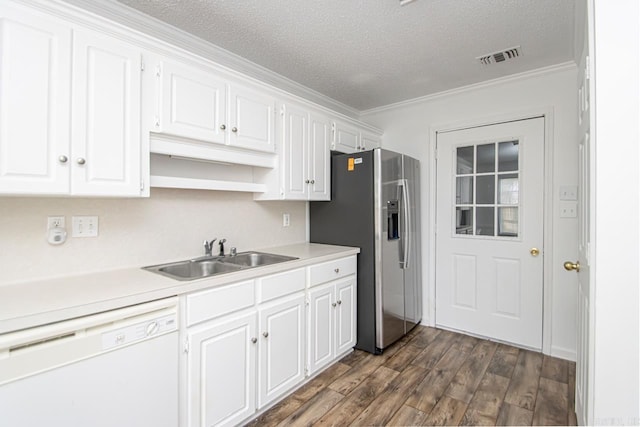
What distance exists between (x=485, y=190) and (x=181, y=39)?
300 centimetres

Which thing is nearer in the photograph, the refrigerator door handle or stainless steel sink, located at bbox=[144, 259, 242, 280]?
stainless steel sink, located at bbox=[144, 259, 242, 280]

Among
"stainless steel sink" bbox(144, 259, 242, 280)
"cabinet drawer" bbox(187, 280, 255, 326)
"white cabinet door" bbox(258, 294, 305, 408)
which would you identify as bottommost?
"white cabinet door" bbox(258, 294, 305, 408)

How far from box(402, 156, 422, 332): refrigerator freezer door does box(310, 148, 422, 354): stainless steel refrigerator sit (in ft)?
0.03

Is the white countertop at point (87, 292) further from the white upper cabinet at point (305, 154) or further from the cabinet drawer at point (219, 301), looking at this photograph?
the white upper cabinet at point (305, 154)

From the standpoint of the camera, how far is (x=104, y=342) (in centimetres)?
126

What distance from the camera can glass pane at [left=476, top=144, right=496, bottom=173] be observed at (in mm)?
3049

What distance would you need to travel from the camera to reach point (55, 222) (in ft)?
5.33

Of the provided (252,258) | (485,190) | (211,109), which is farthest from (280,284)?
(485,190)

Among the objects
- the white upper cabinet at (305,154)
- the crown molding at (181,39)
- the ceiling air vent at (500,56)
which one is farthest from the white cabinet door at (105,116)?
the ceiling air vent at (500,56)

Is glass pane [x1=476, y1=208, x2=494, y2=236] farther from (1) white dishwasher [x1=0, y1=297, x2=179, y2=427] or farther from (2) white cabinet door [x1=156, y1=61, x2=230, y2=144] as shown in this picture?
(1) white dishwasher [x1=0, y1=297, x2=179, y2=427]

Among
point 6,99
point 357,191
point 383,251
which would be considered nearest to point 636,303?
point 383,251

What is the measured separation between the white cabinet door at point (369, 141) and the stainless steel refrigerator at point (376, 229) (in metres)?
0.56

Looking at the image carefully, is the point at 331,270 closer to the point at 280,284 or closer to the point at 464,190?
the point at 280,284

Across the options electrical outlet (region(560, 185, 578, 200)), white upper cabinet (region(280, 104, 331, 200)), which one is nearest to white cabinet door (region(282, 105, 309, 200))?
white upper cabinet (region(280, 104, 331, 200))
